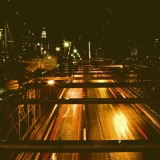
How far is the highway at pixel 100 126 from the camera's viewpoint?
12.0 metres

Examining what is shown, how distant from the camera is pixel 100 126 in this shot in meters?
17.9

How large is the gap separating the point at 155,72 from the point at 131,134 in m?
4.49

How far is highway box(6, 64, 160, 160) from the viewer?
39.4 feet

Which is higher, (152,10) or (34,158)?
(152,10)

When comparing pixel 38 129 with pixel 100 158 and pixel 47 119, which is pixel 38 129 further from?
pixel 100 158

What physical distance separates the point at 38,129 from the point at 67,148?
12.0 metres

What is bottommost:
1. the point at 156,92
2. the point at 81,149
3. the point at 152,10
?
the point at 156,92

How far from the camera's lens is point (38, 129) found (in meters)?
16.0

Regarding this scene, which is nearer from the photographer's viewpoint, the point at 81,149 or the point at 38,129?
the point at 81,149

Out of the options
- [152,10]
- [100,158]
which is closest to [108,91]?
[152,10]

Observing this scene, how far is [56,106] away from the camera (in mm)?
23719

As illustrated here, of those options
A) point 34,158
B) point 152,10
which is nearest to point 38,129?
point 34,158

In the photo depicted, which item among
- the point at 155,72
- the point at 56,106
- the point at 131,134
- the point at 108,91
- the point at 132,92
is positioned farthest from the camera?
the point at 108,91

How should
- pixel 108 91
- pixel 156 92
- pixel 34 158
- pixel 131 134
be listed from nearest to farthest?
pixel 34 158, pixel 131 134, pixel 156 92, pixel 108 91
